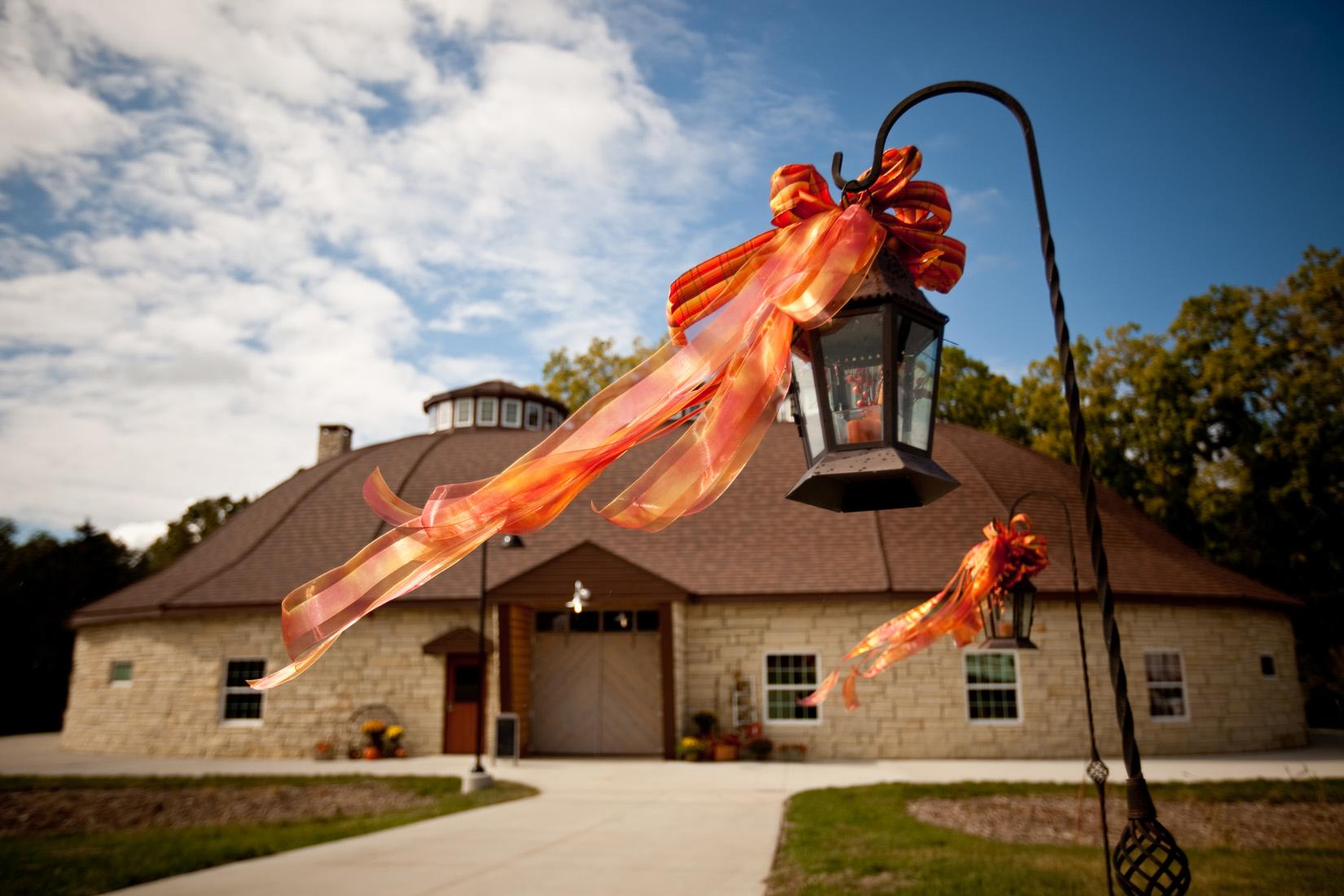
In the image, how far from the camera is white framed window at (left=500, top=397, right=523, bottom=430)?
29531 millimetres

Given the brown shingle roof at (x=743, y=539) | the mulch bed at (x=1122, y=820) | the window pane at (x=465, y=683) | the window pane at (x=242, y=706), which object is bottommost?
the mulch bed at (x=1122, y=820)

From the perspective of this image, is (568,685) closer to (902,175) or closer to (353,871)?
(353,871)

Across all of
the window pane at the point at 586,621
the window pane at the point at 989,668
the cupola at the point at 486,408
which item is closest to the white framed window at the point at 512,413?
the cupola at the point at 486,408

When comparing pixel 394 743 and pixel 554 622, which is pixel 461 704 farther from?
pixel 554 622

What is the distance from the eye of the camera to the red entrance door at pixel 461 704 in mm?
19062

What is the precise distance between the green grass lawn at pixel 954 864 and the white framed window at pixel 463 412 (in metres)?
21.4

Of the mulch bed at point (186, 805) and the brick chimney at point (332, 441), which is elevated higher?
the brick chimney at point (332, 441)

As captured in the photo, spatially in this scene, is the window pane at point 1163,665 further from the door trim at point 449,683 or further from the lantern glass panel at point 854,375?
the lantern glass panel at point 854,375

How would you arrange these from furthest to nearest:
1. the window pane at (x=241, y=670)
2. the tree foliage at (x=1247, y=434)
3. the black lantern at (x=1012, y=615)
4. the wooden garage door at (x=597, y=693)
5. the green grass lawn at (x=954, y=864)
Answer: the tree foliage at (x=1247, y=434) < the window pane at (x=241, y=670) < the wooden garage door at (x=597, y=693) < the black lantern at (x=1012, y=615) < the green grass lawn at (x=954, y=864)

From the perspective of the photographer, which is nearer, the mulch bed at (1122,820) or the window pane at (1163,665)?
the mulch bed at (1122,820)

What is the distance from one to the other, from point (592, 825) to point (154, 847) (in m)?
4.39

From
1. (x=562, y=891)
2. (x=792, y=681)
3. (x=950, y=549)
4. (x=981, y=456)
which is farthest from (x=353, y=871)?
(x=981, y=456)

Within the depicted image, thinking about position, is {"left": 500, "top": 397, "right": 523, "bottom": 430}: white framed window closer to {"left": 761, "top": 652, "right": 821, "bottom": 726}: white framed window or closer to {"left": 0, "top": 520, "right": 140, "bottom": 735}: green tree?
{"left": 761, "top": 652, "right": 821, "bottom": 726}: white framed window

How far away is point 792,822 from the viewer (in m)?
10.1
